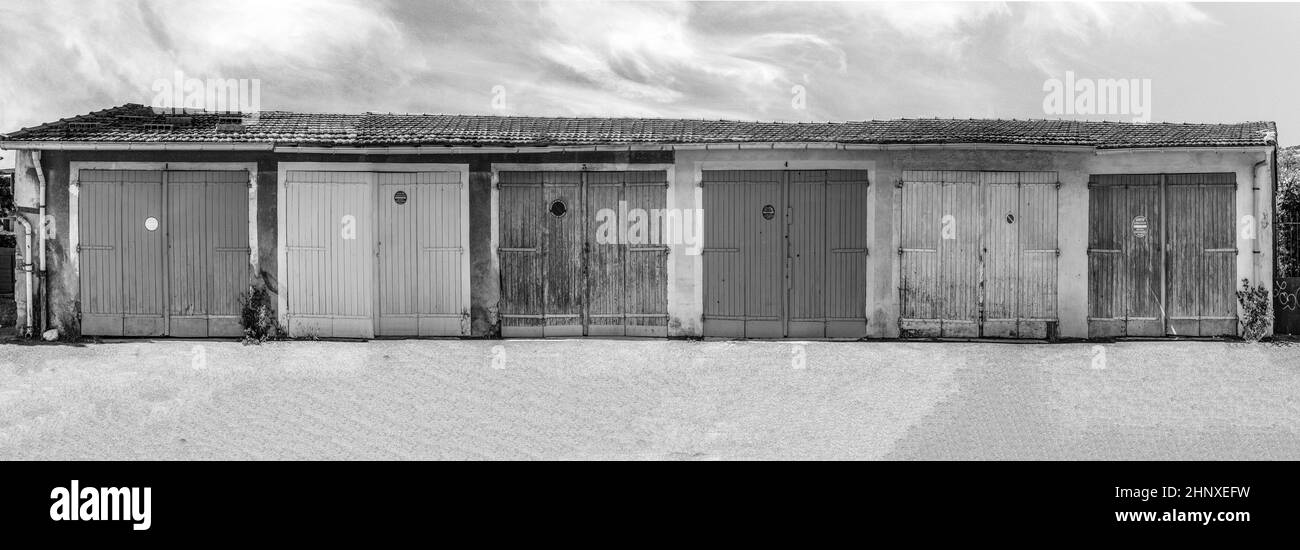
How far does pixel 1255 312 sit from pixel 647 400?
8582 millimetres

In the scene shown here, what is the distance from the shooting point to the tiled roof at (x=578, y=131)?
13.2 metres

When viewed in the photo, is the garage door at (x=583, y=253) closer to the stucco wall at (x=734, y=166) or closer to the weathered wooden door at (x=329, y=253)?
the stucco wall at (x=734, y=166)

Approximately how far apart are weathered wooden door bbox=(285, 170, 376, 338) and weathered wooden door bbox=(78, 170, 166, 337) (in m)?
1.70

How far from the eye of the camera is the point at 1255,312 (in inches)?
538

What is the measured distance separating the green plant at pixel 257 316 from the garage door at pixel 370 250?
0.23 metres

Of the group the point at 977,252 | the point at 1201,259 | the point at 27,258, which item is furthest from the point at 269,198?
the point at 1201,259

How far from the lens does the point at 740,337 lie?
535 inches

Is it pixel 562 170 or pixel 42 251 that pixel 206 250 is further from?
pixel 562 170

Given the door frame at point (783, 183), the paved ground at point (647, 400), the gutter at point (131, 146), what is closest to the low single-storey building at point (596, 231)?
the door frame at point (783, 183)

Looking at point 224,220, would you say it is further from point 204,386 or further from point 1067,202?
point 1067,202

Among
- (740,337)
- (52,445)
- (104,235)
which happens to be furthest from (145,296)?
(740,337)

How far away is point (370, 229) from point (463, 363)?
2.57 m

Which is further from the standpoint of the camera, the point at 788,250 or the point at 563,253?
the point at 563,253

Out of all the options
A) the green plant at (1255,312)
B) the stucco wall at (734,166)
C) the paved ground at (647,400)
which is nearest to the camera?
the paved ground at (647,400)
